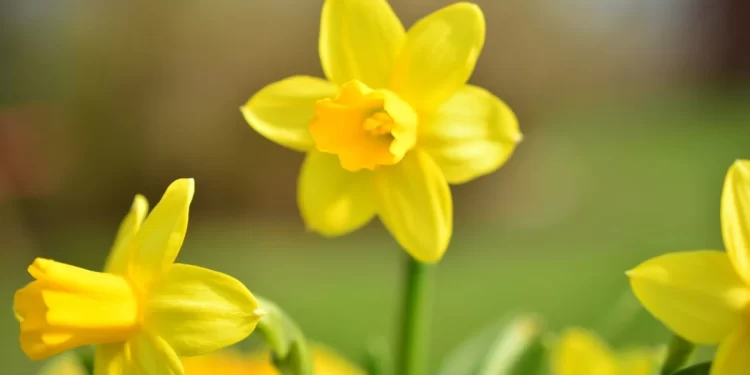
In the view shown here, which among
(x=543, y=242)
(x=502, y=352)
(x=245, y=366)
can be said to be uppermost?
(x=502, y=352)

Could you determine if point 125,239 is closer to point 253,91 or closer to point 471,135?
point 471,135

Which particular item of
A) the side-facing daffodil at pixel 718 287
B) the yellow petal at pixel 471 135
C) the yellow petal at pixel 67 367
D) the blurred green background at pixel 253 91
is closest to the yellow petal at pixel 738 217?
the side-facing daffodil at pixel 718 287

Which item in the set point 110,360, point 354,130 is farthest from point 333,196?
point 110,360

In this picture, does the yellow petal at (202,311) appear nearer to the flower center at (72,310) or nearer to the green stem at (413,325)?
the flower center at (72,310)

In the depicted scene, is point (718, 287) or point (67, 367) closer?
point (718, 287)

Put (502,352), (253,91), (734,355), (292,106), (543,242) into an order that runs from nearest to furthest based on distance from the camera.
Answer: (734,355) < (292,106) < (502,352) < (543,242) < (253,91)

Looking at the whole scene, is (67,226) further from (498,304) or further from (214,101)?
(498,304)
